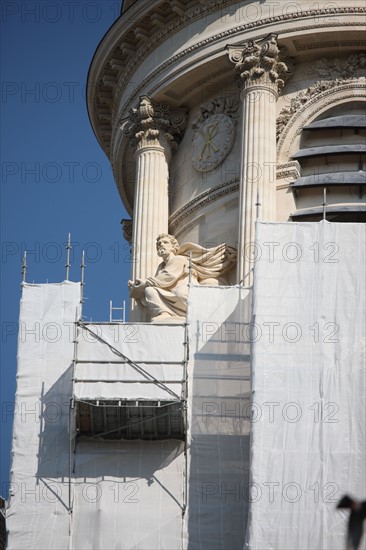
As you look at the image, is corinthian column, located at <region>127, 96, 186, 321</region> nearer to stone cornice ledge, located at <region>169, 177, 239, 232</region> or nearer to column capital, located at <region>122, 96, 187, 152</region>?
column capital, located at <region>122, 96, 187, 152</region>

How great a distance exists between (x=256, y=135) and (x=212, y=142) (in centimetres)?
221

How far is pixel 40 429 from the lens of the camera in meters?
33.6

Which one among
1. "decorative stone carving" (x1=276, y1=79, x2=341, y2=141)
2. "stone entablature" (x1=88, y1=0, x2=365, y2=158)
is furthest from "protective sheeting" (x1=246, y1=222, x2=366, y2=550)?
"stone entablature" (x1=88, y1=0, x2=365, y2=158)

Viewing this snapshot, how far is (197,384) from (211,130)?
27.2ft

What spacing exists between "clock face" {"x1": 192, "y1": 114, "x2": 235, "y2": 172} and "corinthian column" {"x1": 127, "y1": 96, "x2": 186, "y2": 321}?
987 millimetres

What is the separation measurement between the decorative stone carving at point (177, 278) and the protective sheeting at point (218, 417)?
1.92 meters

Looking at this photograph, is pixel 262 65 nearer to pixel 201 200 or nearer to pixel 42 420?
pixel 201 200

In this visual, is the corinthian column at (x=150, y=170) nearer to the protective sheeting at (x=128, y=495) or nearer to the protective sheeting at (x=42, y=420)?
the protective sheeting at (x=42, y=420)

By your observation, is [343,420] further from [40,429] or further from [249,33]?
[249,33]

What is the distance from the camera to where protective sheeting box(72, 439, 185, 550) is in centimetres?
3189

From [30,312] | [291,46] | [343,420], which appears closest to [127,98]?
[291,46]

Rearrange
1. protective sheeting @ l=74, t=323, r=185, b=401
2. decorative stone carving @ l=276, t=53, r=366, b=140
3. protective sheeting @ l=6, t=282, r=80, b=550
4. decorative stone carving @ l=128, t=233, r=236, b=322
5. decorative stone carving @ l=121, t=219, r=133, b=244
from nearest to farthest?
protective sheeting @ l=6, t=282, r=80, b=550, protective sheeting @ l=74, t=323, r=185, b=401, decorative stone carving @ l=128, t=233, r=236, b=322, decorative stone carving @ l=276, t=53, r=366, b=140, decorative stone carving @ l=121, t=219, r=133, b=244

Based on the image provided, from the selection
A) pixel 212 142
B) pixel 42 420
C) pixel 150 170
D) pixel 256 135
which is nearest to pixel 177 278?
pixel 256 135

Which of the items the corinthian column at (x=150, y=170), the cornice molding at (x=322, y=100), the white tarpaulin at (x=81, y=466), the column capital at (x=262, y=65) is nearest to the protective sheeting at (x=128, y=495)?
the white tarpaulin at (x=81, y=466)
